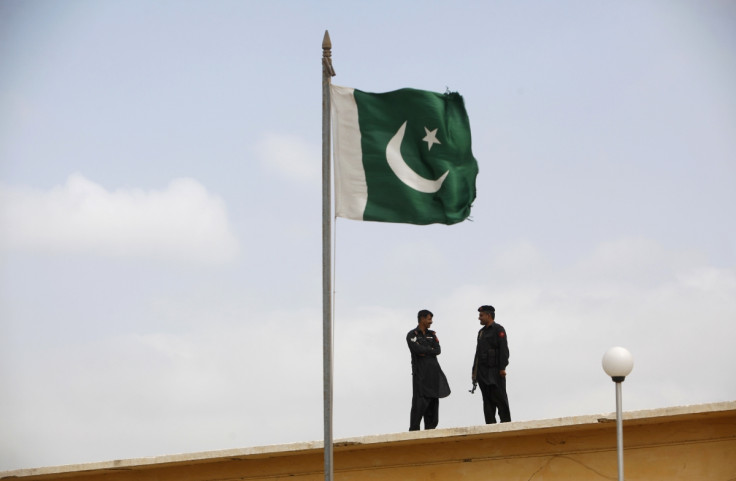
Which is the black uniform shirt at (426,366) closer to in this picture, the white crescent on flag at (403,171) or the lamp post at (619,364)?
the lamp post at (619,364)

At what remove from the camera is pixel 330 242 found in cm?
939

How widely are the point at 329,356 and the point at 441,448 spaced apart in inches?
123

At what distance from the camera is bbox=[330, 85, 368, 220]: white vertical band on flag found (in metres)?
9.83

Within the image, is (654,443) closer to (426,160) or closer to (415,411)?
(415,411)

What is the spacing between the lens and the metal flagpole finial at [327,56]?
9.66 meters

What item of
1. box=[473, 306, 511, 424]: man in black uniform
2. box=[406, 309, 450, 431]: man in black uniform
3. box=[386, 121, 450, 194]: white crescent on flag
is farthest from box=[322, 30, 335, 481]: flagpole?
box=[473, 306, 511, 424]: man in black uniform

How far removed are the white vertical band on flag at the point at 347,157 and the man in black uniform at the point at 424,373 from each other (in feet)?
11.3

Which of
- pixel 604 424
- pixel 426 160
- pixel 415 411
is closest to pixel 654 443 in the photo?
pixel 604 424

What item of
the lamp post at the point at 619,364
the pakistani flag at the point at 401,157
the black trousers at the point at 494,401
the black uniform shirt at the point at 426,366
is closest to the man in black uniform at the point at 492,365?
the black trousers at the point at 494,401

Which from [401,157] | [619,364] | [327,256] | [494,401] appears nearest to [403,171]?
[401,157]

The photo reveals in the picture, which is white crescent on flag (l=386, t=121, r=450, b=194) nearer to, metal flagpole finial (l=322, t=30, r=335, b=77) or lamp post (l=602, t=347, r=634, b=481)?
metal flagpole finial (l=322, t=30, r=335, b=77)

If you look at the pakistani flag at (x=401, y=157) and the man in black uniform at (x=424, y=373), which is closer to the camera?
the pakistani flag at (x=401, y=157)

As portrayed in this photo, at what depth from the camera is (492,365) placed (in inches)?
508

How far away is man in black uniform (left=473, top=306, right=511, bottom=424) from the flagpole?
4084 mm
